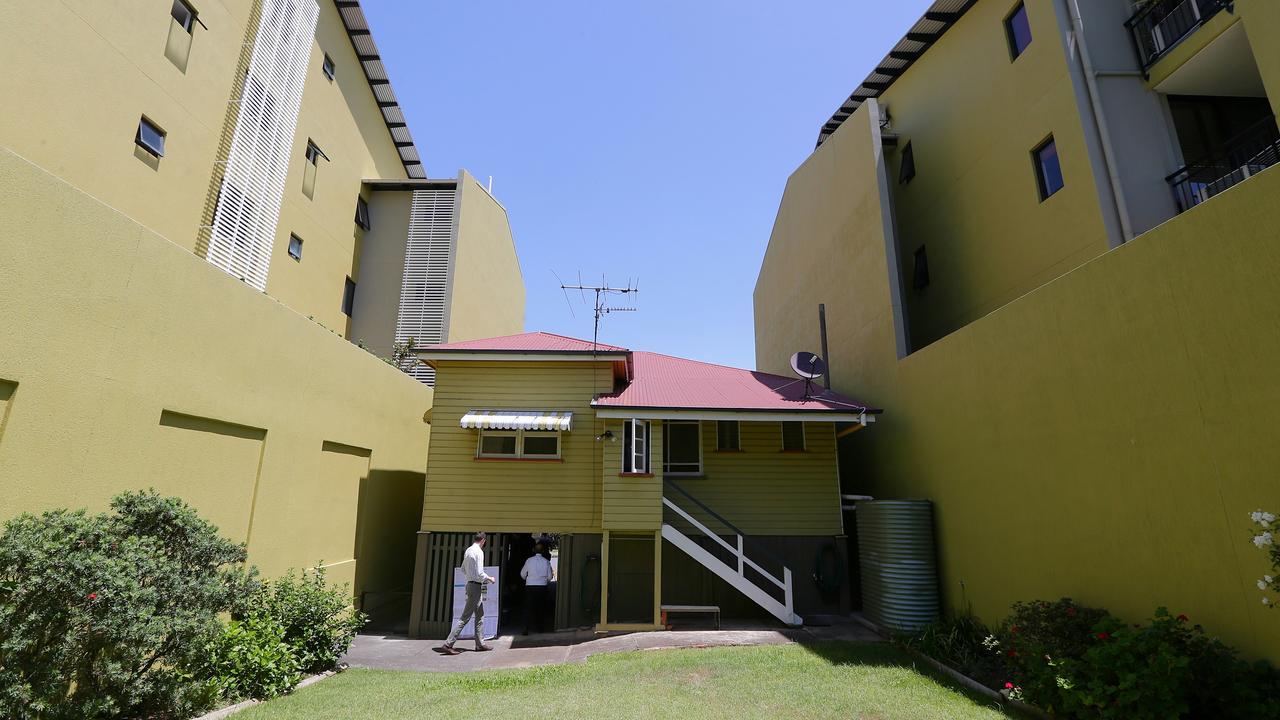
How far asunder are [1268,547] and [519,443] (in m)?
10.6

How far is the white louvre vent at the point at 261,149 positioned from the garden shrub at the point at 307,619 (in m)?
7.64

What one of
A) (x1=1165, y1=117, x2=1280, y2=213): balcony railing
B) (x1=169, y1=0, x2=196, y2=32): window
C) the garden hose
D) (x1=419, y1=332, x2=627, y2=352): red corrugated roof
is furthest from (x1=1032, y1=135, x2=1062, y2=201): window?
(x1=169, y1=0, x2=196, y2=32): window

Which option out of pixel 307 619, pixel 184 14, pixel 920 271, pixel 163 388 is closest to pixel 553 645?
pixel 307 619

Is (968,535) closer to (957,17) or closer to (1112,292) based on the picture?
(1112,292)

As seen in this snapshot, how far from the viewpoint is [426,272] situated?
19.6 metres

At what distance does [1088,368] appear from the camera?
708cm

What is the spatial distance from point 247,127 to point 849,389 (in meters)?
15.7

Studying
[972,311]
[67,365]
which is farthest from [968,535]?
[67,365]

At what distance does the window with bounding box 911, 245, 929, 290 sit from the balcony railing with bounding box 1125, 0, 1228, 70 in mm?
5737

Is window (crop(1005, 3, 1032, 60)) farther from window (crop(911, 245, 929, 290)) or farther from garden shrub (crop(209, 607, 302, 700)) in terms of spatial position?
garden shrub (crop(209, 607, 302, 700))

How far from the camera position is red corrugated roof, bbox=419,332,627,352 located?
39.9 ft

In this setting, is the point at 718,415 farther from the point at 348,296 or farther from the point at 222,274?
the point at 348,296

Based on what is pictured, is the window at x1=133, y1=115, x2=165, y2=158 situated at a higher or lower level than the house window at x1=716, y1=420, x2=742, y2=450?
higher

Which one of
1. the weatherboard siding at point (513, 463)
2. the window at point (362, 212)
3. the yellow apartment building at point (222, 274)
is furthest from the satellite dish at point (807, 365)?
the window at point (362, 212)
